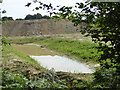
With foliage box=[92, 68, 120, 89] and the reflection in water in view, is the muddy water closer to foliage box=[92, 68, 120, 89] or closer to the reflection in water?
the reflection in water

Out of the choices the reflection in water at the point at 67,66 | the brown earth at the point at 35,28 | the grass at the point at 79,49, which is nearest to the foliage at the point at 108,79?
the grass at the point at 79,49

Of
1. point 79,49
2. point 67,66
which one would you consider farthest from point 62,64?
point 79,49

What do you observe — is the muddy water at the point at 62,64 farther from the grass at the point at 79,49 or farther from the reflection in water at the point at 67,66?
the grass at the point at 79,49

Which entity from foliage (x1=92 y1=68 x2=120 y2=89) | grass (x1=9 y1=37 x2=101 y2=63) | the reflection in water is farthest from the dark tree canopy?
the reflection in water

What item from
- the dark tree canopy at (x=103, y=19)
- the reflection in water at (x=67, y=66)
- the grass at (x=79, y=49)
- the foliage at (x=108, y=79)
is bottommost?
the grass at (x=79, y=49)

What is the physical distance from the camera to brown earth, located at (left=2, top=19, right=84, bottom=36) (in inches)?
2332

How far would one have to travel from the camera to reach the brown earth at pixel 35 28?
59.2 m

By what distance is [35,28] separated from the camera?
62.8m

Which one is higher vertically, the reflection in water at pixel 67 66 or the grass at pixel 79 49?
the reflection in water at pixel 67 66

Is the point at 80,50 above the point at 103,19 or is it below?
below

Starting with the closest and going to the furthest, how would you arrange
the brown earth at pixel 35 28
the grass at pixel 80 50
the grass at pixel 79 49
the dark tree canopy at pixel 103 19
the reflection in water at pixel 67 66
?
the dark tree canopy at pixel 103 19 → the reflection in water at pixel 67 66 → the grass at pixel 79 49 → the grass at pixel 80 50 → the brown earth at pixel 35 28

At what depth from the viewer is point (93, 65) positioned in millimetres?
13578

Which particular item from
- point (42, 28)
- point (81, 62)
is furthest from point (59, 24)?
point (81, 62)

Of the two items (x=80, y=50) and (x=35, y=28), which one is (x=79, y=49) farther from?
(x=35, y=28)
